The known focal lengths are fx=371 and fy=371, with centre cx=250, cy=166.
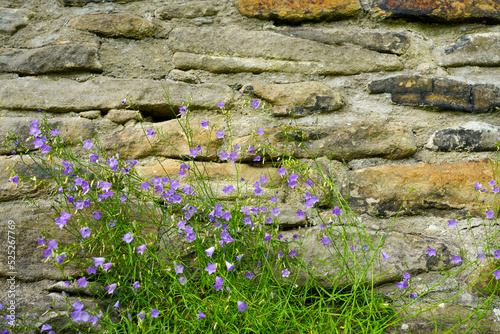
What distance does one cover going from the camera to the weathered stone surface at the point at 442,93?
5.07 feet

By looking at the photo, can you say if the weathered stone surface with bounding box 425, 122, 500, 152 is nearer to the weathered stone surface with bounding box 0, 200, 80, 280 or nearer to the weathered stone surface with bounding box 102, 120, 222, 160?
the weathered stone surface with bounding box 102, 120, 222, 160

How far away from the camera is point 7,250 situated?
1.39 meters

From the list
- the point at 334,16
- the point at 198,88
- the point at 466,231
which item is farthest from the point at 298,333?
the point at 334,16

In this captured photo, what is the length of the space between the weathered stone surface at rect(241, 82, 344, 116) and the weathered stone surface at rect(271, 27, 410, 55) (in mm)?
233

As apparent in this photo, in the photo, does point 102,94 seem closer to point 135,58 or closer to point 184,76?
point 135,58

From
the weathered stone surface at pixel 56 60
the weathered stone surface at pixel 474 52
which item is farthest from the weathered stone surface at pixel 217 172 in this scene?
the weathered stone surface at pixel 474 52

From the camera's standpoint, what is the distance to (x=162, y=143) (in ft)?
5.28

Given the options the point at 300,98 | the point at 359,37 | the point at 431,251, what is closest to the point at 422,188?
the point at 431,251

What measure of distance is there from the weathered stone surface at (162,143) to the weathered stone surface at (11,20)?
783 millimetres

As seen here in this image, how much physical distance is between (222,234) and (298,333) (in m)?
0.44

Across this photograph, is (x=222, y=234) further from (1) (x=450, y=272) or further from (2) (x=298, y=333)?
(1) (x=450, y=272)

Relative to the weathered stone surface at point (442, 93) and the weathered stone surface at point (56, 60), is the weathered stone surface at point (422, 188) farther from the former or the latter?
the weathered stone surface at point (56, 60)

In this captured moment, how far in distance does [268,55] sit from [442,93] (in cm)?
77

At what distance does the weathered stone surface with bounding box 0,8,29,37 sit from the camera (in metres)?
1.79
